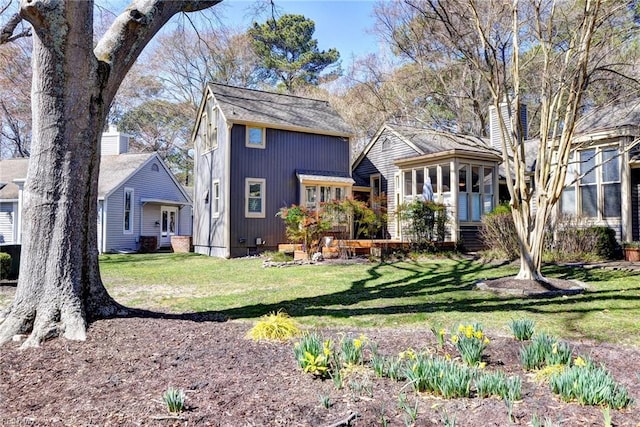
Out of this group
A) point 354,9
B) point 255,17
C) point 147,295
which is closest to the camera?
point 147,295

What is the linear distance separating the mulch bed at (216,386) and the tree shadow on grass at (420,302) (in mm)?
1144

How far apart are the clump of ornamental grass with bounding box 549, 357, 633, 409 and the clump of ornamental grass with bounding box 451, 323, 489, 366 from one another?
56cm

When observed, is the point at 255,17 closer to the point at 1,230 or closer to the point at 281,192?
the point at 281,192

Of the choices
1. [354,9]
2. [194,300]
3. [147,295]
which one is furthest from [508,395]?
[354,9]

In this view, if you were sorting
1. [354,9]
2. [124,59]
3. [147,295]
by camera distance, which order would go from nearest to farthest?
[124,59]
[147,295]
[354,9]

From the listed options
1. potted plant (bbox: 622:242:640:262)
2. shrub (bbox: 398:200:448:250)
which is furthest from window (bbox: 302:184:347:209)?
potted plant (bbox: 622:242:640:262)

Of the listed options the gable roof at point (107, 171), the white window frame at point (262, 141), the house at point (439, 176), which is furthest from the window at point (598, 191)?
the gable roof at point (107, 171)

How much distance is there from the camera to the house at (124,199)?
18344 mm

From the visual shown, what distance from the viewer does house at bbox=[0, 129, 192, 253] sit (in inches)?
722

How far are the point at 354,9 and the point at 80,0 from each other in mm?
9236

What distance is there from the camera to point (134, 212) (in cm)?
1953

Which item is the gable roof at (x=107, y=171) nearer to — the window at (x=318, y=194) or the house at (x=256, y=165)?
the house at (x=256, y=165)

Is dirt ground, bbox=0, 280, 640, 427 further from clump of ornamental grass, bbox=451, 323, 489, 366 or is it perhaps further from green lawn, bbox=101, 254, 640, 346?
green lawn, bbox=101, 254, 640, 346

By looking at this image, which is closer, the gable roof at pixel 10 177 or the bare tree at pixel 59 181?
the bare tree at pixel 59 181
